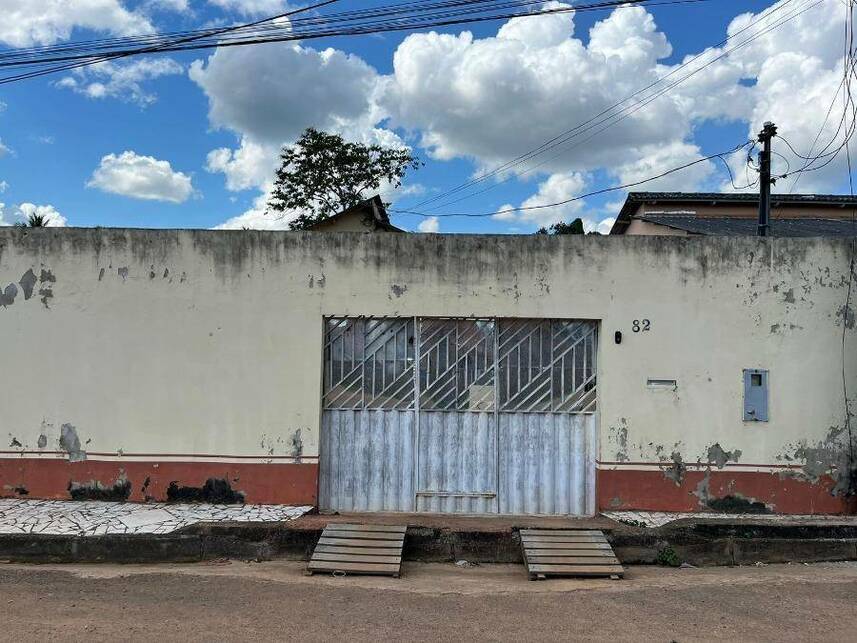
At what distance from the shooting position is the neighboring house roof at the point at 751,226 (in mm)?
14996

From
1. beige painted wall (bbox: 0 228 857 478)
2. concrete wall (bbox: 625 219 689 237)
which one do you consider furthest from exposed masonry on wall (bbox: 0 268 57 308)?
concrete wall (bbox: 625 219 689 237)

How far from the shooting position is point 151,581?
5496 mm

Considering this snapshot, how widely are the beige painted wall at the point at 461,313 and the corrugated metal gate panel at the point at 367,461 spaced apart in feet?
0.91

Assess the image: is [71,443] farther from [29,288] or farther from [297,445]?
[297,445]

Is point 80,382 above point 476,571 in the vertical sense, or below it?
above

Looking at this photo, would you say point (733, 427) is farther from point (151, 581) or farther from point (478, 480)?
point (151, 581)

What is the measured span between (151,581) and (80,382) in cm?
281

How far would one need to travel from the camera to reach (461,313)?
7.27 meters

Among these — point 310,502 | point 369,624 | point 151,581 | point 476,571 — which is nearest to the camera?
point 369,624

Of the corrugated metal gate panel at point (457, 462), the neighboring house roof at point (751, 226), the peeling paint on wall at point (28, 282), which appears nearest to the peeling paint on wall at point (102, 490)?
the peeling paint on wall at point (28, 282)

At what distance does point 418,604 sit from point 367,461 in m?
2.39

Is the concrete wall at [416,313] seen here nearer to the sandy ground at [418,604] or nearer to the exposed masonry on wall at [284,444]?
the exposed masonry on wall at [284,444]

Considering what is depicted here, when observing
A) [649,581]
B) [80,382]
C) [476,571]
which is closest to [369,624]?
[476,571]

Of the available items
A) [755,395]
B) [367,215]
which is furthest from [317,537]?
[367,215]
